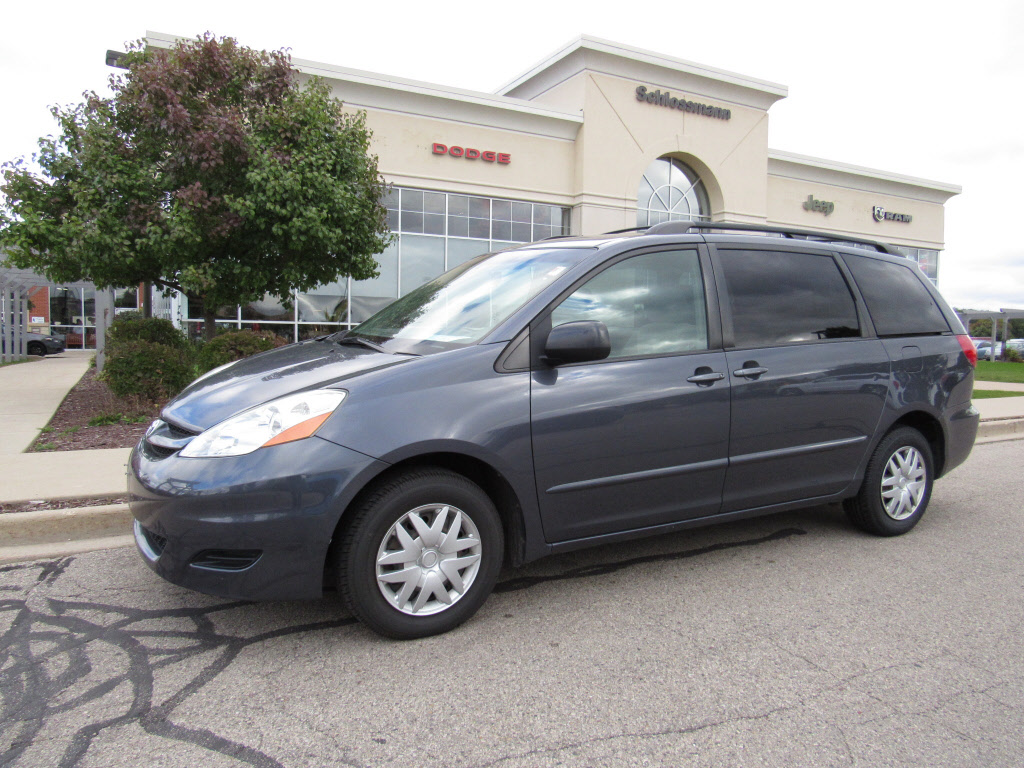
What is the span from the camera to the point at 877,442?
14.6 feet

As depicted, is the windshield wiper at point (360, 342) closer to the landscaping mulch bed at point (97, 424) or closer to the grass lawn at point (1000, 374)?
the landscaping mulch bed at point (97, 424)

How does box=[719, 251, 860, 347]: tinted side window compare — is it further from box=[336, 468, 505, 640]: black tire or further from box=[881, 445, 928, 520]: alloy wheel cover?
box=[336, 468, 505, 640]: black tire

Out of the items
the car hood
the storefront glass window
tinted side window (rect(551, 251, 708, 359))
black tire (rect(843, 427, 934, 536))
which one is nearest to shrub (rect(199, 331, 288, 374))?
the car hood

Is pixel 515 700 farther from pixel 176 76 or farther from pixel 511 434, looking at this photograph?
pixel 176 76

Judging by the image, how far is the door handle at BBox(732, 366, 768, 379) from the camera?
381 cm

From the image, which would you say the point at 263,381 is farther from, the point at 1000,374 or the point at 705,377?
the point at 1000,374

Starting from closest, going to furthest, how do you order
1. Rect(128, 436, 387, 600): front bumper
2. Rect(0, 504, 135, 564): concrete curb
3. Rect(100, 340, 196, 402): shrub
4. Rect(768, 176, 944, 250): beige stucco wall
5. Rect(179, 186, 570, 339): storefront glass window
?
Rect(128, 436, 387, 600): front bumper
Rect(0, 504, 135, 564): concrete curb
Rect(100, 340, 196, 402): shrub
Rect(179, 186, 570, 339): storefront glass window
Rect(768, 176, 944, 250): beige stucco wall

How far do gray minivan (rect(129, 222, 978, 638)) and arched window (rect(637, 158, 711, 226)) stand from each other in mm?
18079

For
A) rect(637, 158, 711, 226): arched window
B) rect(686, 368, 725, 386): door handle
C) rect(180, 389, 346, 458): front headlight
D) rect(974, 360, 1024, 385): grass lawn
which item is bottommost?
rect(974, 360, 1024, 385): grass lawn

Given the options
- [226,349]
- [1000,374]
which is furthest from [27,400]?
[1000,374]

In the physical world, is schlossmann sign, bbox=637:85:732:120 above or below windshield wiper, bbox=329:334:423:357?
above

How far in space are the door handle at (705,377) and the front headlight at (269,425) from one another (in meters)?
1.78

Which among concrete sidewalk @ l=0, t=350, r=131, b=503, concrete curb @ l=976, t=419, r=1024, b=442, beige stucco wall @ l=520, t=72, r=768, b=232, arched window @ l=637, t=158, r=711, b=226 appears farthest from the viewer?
arched window @ l=637, t=158, r=711, b=226

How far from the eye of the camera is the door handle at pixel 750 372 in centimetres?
381
